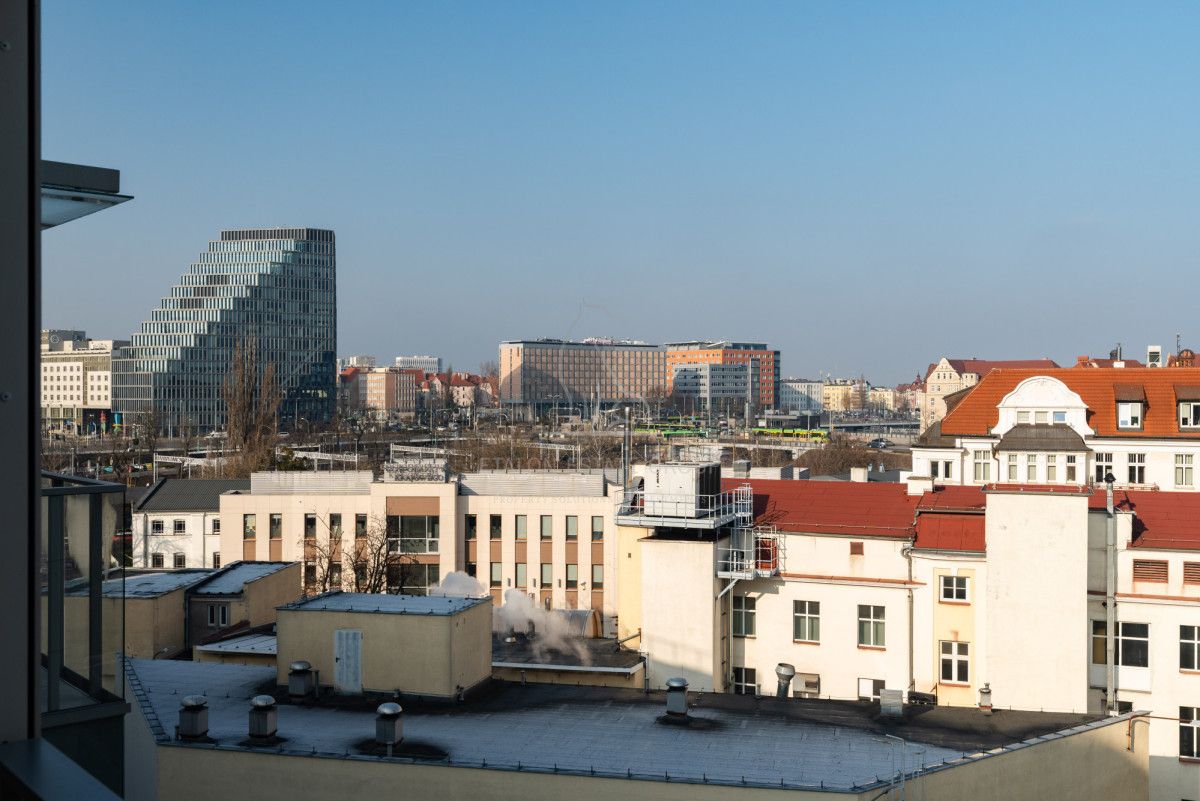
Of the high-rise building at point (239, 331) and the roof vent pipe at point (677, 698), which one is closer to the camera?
the roof vent pipe at point (677, 698)

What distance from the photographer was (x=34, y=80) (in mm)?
2396

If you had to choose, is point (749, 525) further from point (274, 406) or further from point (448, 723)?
point (274, 406)

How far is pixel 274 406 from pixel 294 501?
40.3 metres

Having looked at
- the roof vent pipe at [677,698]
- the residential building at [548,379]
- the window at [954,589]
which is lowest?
the roof vent pipe at [677,698]

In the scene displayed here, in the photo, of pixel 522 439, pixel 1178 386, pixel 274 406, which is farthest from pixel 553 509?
pixel 522 439

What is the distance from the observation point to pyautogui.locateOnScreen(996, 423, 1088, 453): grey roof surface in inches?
1136

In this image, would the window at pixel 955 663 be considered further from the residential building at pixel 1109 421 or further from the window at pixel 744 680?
the residential building at pixel 1109 421

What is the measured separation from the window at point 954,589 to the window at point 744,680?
4.40 m

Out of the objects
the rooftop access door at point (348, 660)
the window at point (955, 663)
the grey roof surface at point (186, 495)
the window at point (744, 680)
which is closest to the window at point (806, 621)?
the window at point (744, 680)

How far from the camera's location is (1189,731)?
20000 millimetres

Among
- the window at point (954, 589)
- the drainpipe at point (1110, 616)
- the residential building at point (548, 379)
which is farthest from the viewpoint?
the residential building at point (548, 379)

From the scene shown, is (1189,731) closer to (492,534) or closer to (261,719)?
(261,719)

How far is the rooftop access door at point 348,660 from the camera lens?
16.9 m

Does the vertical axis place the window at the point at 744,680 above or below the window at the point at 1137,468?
below
